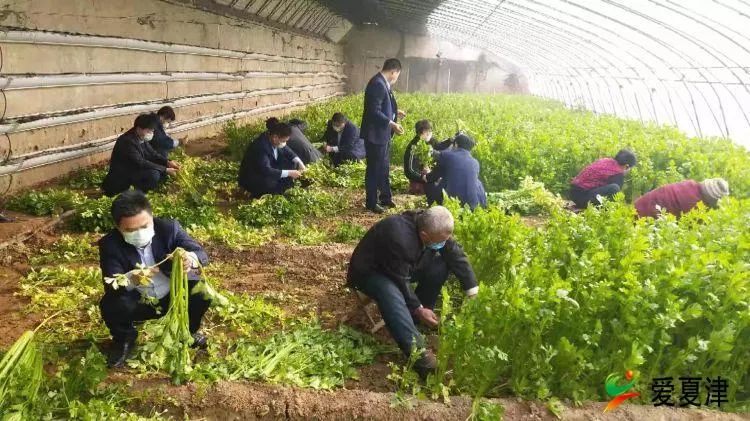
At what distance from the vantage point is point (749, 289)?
345 centimetres

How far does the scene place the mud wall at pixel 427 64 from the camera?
3425 cm

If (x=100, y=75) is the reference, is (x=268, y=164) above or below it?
below

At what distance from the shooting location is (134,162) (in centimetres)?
688

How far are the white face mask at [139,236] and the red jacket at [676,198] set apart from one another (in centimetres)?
529

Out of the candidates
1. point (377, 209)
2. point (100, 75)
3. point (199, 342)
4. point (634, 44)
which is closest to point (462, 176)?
point (377, 209)

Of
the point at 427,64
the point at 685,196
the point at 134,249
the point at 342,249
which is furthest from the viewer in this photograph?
the point at 427,64

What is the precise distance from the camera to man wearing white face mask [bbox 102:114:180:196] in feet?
22.4

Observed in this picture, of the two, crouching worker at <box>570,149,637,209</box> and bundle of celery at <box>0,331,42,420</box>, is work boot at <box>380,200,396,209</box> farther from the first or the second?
bundle of celery at <box>0,331,42,420</box>

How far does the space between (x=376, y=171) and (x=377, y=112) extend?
82 centimetres

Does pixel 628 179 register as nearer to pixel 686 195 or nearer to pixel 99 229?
pixel 686 195

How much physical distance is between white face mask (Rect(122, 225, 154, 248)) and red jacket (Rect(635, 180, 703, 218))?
5290 mm

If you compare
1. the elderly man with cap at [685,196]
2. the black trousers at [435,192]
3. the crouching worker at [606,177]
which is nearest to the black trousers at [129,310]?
the black trousers at [435,192]

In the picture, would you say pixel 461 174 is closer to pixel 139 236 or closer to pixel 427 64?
pixel 139 236

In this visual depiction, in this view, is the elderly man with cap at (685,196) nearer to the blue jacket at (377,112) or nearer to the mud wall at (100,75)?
the blue jacket at (377,112)
